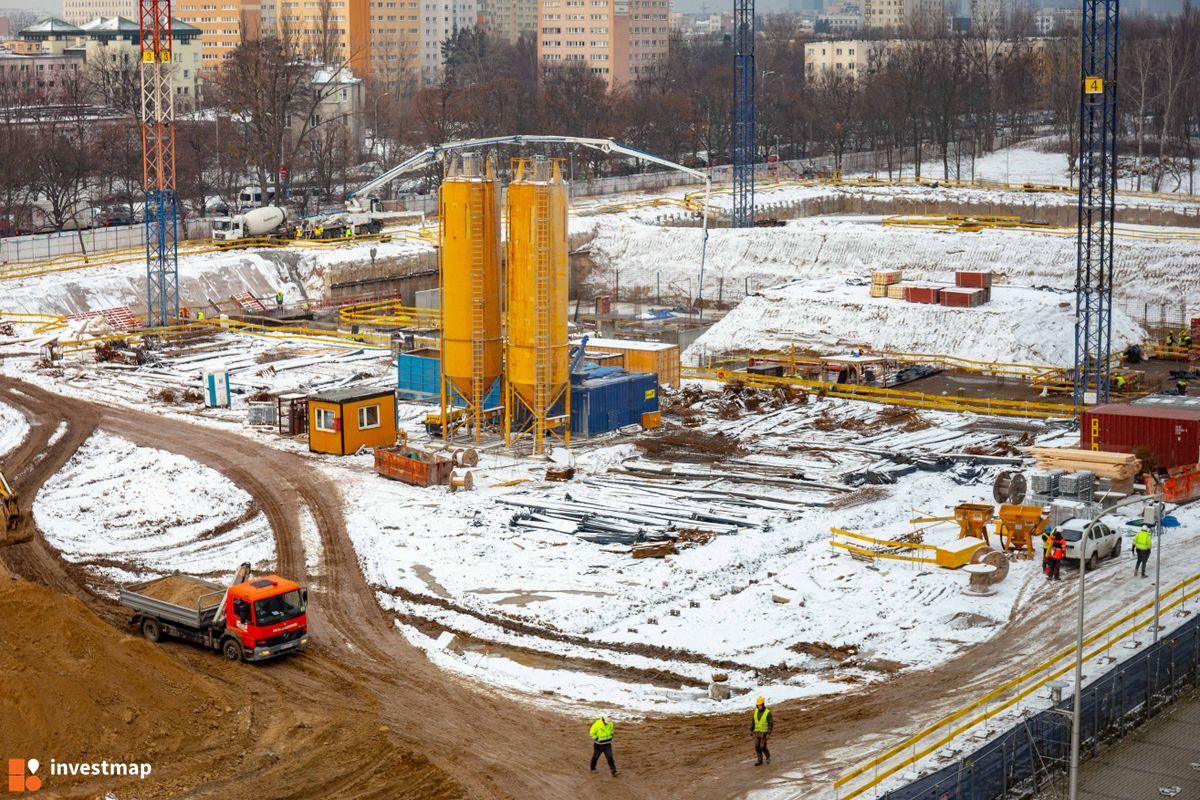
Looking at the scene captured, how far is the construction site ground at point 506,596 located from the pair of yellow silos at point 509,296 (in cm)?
174

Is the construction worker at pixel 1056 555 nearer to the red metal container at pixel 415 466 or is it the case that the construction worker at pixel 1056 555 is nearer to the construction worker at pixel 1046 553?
the construction worker at pixel 1046 553

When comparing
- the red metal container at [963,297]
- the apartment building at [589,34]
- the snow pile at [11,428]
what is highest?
the apartment building at [589,34]

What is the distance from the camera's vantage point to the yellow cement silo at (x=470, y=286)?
42.1 m

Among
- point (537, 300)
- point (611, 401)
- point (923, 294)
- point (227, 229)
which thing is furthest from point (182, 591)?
point (227, 229)

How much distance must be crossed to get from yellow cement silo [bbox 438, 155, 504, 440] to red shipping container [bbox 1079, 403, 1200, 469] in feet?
50.4

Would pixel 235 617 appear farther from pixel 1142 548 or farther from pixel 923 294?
pixel 923 294

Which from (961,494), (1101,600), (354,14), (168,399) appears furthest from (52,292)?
(354,14)

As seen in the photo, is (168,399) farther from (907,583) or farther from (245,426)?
(907,583)

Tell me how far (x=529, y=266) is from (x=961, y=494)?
1224 cm

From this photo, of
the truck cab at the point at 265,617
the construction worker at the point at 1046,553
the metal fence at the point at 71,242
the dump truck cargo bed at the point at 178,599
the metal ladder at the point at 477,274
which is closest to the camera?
the truck cab at the point at 265,617

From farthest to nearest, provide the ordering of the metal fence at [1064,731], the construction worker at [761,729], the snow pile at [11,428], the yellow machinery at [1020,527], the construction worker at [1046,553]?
the snow pile at [11,428] → the yellow machinery at [1020,527] → the construction worker at [1046,553] → the construction worker at [761,729] → the metal fence at [1064,731]

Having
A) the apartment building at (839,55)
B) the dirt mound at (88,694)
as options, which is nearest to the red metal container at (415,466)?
the dirt mound at (88,694)

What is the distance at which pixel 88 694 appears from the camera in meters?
23.1

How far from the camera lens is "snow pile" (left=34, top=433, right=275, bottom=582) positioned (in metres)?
33.5
